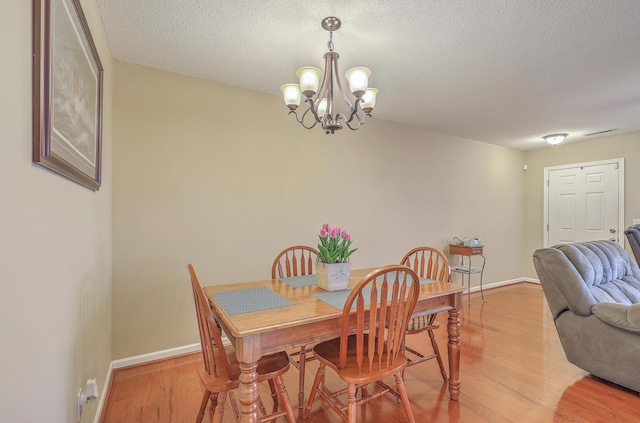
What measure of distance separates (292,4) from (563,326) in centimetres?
292

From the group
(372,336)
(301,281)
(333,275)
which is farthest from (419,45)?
(372,336)

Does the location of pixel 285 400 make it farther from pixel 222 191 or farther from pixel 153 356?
pixel 222 191

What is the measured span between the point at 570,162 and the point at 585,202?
676 mm

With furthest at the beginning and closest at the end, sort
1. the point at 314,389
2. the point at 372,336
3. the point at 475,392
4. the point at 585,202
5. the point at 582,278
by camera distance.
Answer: the point at 585,202 → the point at 582,278 → the point at 475,392 → the point at 314,389 → the point at 372,336

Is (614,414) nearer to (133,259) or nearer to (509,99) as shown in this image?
(509,99)

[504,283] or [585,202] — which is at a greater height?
[585,202]

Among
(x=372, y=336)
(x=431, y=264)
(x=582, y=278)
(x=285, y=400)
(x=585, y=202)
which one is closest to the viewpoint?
(x=372, y=336)

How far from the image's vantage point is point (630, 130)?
168 inches

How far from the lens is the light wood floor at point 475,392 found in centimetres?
186

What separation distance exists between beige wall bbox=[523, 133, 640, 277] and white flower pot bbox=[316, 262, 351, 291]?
16.1 ft

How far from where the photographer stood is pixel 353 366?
1530 mm

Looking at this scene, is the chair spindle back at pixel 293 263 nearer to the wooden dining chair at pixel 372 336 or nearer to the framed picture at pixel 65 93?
the wooden dining chair at pixel 372 336

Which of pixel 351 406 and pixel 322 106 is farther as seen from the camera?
pixel 322 106

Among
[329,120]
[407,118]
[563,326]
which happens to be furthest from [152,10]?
[563,326]
